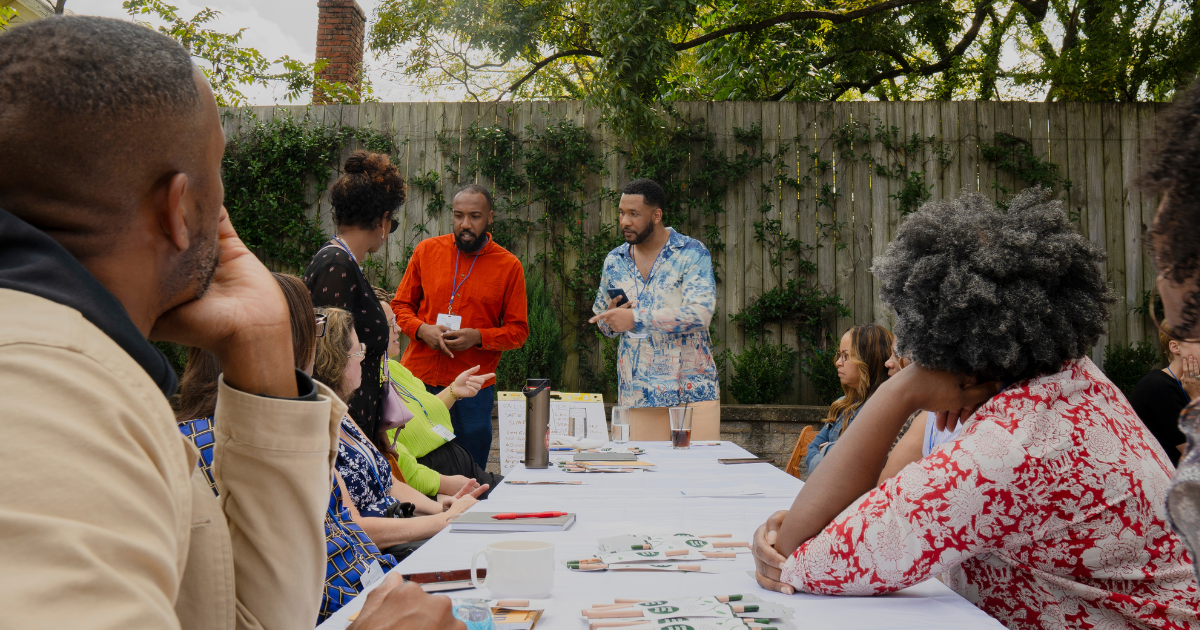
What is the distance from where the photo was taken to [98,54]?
2.14ft

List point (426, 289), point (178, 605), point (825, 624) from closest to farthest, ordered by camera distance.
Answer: point (178, 605) < point (825, 624) < point (426, 289)

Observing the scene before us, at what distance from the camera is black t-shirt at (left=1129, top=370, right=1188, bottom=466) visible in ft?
10.5

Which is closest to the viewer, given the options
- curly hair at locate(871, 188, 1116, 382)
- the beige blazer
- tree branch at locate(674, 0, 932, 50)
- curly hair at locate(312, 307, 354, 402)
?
the beige blazer

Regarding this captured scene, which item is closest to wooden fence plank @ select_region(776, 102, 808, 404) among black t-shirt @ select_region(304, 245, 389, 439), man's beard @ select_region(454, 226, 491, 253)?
man's beard @ select_region(454, 226, 491, 253)

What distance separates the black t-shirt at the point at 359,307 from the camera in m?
2.92

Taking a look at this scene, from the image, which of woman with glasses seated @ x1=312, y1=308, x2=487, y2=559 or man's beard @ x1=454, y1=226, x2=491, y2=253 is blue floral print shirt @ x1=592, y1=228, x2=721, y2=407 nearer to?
man's beard @ x1=454, y1=226, x2=491, y2=253

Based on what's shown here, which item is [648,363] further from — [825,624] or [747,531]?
[825,624]

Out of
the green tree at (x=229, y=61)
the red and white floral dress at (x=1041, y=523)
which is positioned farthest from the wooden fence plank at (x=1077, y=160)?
the green tree at (x=229, y=61)

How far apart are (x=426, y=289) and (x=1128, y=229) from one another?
203 inches

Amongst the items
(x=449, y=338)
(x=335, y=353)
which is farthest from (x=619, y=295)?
(x=335, y=353)

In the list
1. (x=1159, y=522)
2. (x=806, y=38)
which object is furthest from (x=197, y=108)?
(x=806, y=38)

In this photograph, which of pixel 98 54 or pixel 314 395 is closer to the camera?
pixel 98 54

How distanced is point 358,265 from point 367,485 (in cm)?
110

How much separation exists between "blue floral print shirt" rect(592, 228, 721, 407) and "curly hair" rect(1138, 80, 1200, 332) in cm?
290
